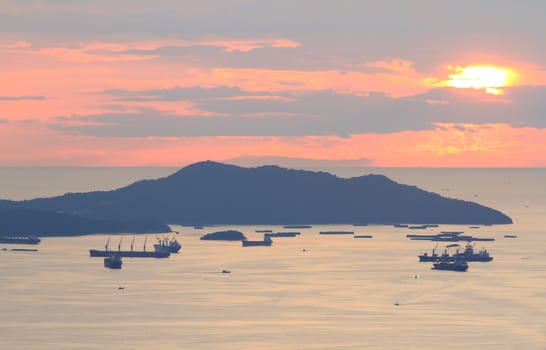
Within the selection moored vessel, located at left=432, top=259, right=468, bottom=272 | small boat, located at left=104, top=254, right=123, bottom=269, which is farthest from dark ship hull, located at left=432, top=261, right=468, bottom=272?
small boat, located at left=104, top=254, right=123, bottom=269

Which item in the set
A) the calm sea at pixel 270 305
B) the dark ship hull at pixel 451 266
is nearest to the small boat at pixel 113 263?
the calm sea at pixel 270 305

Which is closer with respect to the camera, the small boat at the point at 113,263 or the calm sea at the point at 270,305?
the calm sea at the point at 270,305

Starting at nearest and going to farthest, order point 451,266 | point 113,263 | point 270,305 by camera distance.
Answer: point 270,305 → point 113,263 → point 451,266

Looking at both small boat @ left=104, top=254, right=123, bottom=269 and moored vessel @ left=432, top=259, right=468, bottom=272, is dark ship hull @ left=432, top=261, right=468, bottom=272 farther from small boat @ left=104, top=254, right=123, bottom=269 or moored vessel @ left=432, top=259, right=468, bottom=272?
small boat @ left=104, top=254, right=123, bottom=269

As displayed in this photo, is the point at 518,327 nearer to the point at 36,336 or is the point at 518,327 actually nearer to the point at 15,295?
the point at 36,336

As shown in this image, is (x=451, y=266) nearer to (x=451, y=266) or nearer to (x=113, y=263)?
(x=451, y=266)

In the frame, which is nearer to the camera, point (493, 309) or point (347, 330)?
point (347, 330)

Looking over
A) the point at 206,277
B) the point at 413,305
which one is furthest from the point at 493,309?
the point at 206,277

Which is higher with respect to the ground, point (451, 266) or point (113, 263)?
point (451, 266)

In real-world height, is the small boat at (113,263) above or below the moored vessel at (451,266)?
below

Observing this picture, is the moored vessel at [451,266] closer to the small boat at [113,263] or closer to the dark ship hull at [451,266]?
the dark ship hull at [451,266]

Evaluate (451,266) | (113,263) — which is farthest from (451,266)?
(113,263)
